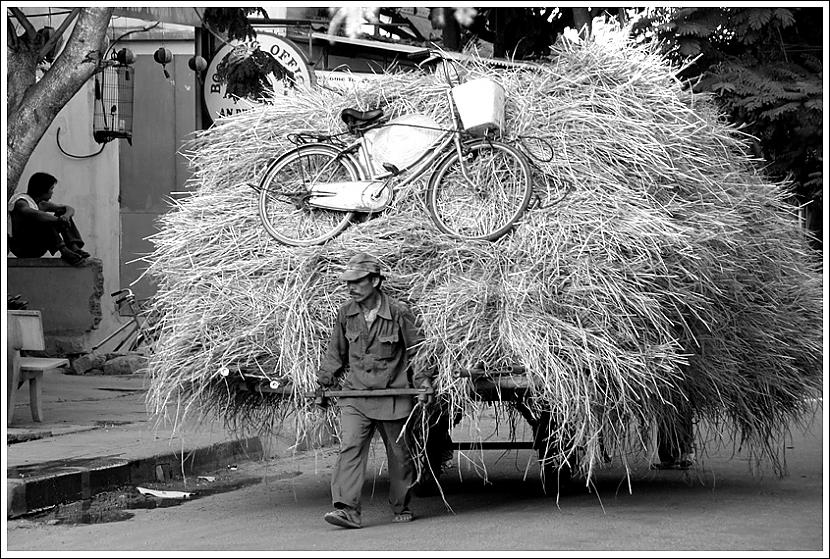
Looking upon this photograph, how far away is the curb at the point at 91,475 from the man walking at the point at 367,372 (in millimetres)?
2202

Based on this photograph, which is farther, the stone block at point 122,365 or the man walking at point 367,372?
the stone block at point 122,365

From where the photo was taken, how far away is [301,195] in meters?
7.77

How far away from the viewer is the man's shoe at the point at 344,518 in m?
6.97

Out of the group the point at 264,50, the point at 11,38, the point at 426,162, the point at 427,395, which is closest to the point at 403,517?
the point at 427,395

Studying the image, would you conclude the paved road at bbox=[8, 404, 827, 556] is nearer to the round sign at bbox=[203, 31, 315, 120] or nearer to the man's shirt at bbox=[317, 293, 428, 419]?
the man's shirt at bbox=[317, 293, 428, 419]

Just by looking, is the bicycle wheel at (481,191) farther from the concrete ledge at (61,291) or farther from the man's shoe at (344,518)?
the concrete ledge at (61,291)

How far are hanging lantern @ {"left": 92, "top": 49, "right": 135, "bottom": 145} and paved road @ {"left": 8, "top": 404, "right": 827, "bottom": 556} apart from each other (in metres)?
7.66

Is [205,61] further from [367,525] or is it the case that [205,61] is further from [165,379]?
[367,525]

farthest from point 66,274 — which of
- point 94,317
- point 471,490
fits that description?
point 471,490

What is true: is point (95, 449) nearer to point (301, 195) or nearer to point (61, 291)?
point (301, 195)

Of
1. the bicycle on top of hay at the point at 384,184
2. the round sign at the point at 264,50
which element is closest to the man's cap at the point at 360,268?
the bicycle on top of hay at the point at 384,184

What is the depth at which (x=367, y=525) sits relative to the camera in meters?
7.27

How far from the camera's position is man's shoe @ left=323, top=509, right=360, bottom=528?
22.9 feet

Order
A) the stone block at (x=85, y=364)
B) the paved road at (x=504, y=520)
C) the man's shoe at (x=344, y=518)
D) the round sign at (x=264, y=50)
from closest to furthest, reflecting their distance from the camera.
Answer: the paved road at (x=504, y=520) < the man's shoe at (x=344, y=518) < the round sign at (x=264, y=50) < the stone block at (x=85, y=364)
